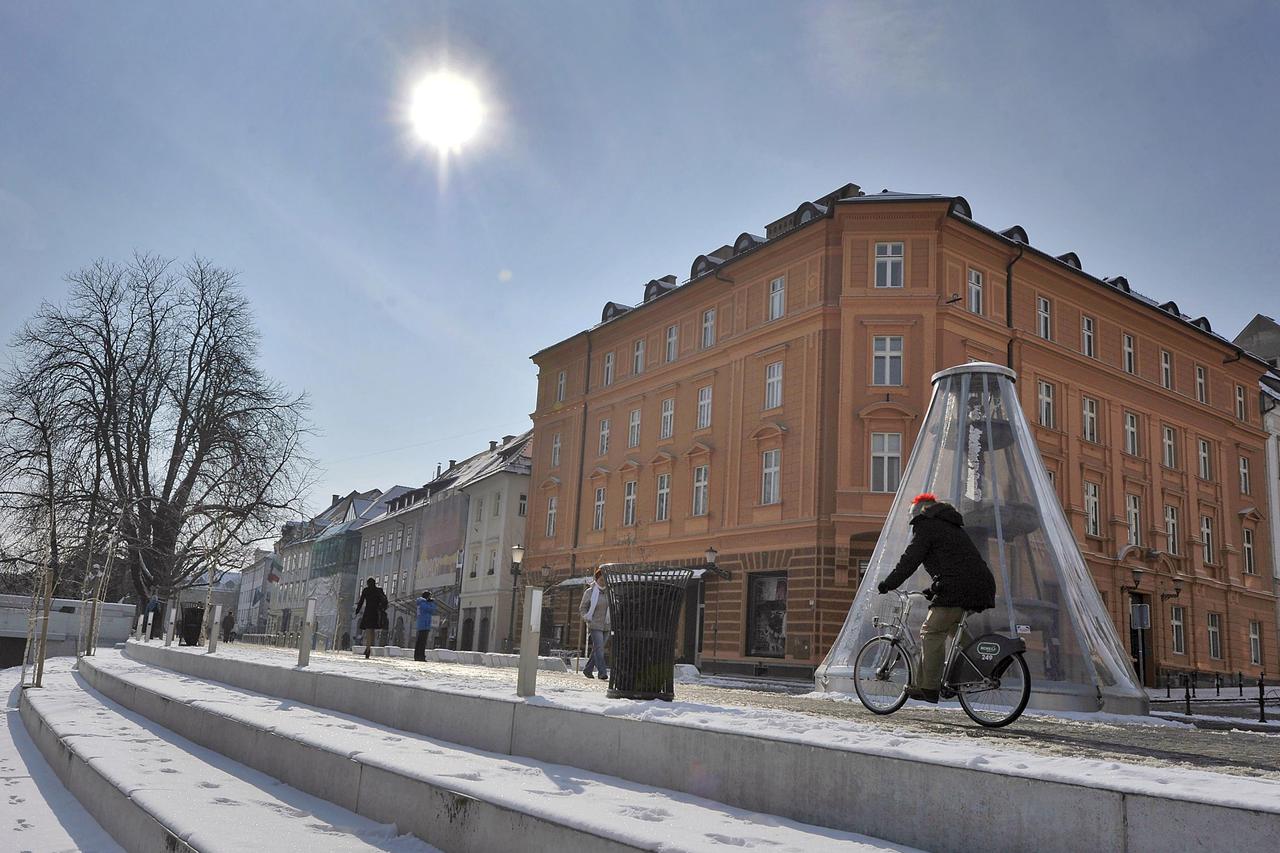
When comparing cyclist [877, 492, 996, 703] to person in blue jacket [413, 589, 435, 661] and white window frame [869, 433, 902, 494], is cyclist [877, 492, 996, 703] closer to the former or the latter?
person in blue jacket [413, 589, 435, 661]

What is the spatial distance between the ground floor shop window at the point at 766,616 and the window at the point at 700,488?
3809 mm

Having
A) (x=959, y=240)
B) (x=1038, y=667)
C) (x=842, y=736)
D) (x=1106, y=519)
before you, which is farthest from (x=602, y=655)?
(x=1106, y=519)

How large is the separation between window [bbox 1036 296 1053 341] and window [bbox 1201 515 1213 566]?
11.1m

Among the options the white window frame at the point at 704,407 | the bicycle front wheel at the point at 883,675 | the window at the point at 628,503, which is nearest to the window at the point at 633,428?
the window at the point at 628,503

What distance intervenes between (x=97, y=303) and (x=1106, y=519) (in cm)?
3122

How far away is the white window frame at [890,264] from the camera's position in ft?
102

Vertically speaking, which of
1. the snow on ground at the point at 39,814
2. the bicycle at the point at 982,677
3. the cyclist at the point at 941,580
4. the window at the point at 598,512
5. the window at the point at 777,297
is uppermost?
the window at the point at 777,297

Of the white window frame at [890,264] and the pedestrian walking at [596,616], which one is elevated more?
the white window frame at [890,264]

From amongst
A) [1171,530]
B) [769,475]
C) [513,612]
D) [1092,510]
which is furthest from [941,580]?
[513,612]

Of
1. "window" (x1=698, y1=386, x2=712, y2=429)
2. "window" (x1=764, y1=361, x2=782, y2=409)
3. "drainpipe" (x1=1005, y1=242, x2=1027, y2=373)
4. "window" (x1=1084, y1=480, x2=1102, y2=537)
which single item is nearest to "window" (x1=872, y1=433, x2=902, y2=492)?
"window" (x1=764, y1=361, x2=782, y2=409)

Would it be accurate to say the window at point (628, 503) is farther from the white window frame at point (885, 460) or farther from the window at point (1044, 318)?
the window at point (1044, 318)

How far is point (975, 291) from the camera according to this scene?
105ft

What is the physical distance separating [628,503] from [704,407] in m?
5.13

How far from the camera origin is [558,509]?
43344mm
